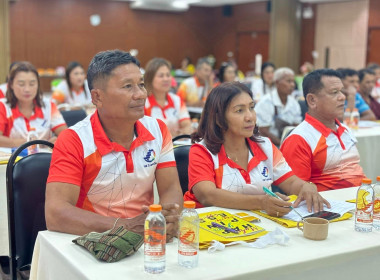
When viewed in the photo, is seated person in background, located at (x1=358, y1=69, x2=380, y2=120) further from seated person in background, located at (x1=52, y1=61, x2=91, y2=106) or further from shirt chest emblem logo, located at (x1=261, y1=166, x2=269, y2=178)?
shirt chest emblem logo, located at (x1=261, y1=166, x2=269, y2=178)

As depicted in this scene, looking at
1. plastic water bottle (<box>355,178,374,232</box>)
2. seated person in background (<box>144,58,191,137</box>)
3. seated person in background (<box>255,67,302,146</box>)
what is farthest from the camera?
Answer: seated person in background (<box>255,67,302,146</box>)

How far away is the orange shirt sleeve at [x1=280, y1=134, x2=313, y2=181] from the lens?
2.72m

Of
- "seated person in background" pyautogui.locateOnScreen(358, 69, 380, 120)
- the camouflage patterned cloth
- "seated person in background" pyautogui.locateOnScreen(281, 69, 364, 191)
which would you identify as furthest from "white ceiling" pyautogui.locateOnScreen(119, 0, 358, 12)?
the camouflage patterned cloth

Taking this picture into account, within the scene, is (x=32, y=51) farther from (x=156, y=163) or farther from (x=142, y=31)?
(x=156, y=163)

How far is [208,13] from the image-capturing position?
16750mm

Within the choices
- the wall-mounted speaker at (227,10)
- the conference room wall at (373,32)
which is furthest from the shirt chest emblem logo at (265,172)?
the wall-mounted speaker at (227,10)

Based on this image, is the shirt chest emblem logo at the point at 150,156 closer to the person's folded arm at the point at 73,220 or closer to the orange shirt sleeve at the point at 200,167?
the orange shirt sleeve at the point at 200,167

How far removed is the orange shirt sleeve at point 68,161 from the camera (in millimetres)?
1894

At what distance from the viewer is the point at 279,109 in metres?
5.06

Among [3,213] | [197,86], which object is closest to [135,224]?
[3,213]

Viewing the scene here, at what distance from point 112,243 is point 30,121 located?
2.87 metres

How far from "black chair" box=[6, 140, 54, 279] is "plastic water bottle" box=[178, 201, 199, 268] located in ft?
3.08

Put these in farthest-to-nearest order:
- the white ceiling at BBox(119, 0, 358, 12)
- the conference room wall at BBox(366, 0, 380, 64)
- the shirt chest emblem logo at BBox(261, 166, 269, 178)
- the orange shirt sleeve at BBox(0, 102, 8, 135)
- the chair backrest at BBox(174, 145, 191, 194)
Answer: the white ceiling at BBox(119, 0, 358, 12), the conference room wall at BBox(366, 0, 380, 64), the orange shirt sleeve at BBox(0, 102, 8, 135), the chair backrest at BBox(174, 145, 191, 194), the shirt chest emblem logo at BBox(261, 166, 269, 178)

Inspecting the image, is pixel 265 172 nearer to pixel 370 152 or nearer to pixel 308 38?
pixel 370 152
